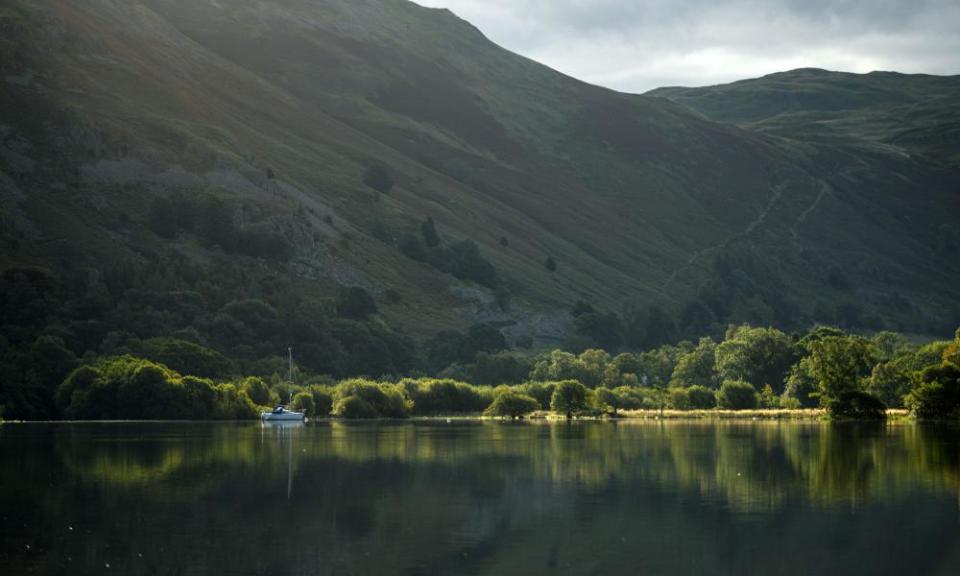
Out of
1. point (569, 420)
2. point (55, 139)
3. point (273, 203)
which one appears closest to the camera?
point (569, 420)

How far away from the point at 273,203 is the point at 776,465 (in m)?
143

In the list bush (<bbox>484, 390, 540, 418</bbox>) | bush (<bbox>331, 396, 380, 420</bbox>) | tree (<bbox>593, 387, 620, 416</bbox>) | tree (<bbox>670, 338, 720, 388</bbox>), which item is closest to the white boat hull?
bush (<bbox>331, 396, 380, 420</bbox>)

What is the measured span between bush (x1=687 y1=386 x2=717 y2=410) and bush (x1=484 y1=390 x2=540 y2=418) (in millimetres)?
15534

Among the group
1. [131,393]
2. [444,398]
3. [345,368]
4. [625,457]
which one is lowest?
[625,457]

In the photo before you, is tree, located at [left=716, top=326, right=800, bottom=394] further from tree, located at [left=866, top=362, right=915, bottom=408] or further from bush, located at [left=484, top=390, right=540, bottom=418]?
bush, located at [left=484, top=390, right=540, bottom=418]

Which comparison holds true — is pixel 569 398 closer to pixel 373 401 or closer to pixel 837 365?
pixel 373 401

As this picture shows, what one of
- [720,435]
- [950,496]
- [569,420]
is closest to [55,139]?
[569,420]

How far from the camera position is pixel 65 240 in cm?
15138

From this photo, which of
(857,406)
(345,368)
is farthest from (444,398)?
(857,406)

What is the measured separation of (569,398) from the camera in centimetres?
11562

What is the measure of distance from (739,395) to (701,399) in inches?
194

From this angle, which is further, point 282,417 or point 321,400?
point 321,400

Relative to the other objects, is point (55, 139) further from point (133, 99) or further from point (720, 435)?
point (720, 435)

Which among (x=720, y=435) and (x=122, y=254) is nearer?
(x=720, y=435)
